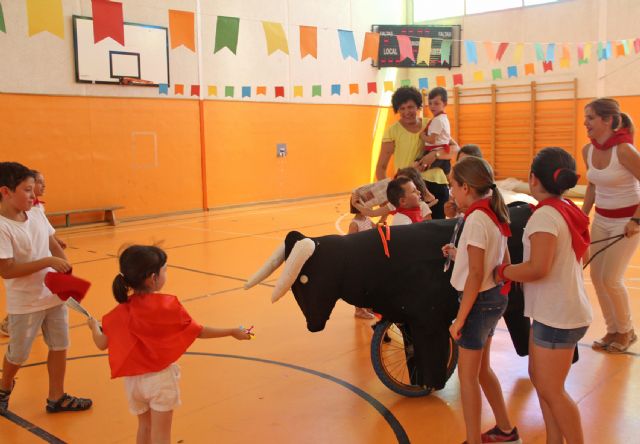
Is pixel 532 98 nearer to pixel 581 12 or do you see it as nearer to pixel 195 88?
pixel 581 12

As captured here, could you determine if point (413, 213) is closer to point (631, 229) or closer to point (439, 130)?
point (439, 130)

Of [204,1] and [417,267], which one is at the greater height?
[204,1]

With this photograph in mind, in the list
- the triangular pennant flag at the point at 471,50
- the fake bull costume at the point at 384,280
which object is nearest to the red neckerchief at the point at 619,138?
the fake bull costume at the point at 384,280

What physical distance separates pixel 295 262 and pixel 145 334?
84 cm

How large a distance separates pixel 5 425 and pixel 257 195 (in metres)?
9.51

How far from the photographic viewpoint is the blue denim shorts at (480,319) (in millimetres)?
2508

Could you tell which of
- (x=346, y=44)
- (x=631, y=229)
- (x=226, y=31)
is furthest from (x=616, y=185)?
(x=346, y=44)

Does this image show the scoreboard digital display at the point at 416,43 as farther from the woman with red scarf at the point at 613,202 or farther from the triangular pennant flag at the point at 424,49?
A: the woman with red scarf at the point at 613,202

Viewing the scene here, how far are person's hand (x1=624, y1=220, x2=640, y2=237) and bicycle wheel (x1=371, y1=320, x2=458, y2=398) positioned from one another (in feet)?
4.12

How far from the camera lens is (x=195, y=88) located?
11.1 meters

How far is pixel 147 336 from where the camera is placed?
228cm

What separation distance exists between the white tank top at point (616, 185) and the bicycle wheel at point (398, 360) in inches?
53.2

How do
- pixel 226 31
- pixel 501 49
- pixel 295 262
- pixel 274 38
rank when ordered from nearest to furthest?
pixel 295 262
pixel 226 31
pixel 274 38
pixel 501 49

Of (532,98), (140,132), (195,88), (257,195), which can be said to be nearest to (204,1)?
(195,88)
